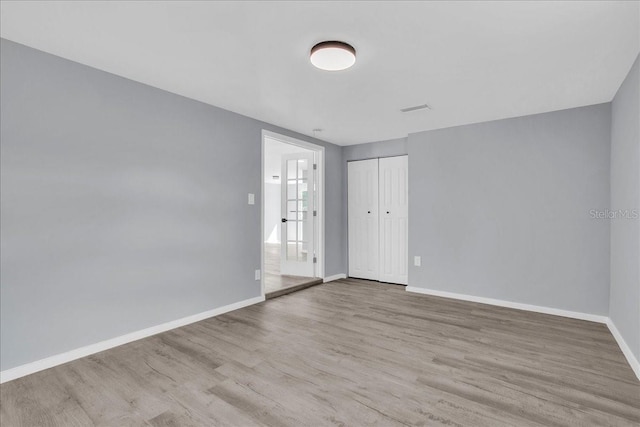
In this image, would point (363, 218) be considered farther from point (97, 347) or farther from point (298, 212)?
point (97, 347)

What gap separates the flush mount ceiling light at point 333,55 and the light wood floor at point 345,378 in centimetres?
226

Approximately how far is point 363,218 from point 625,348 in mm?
3542

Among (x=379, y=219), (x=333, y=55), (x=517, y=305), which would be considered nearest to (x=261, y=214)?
(x=379, y=219)

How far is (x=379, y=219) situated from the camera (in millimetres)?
5340

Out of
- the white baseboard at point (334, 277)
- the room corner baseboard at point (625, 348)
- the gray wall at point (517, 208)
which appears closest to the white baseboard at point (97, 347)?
the white baseboard at point (334, 277)

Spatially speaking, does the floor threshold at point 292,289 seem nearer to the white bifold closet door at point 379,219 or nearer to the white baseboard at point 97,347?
the white baseboard at point 97,347

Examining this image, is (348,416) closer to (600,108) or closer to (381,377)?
(381,377)

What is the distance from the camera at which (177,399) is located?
6.51 ft

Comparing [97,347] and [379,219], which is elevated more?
[379,219]

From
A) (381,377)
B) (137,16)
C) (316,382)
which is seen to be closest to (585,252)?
(381,377)

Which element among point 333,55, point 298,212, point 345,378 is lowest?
point 345,378

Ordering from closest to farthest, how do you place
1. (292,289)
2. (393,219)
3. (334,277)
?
(292,289)
(393,219)
(334,277)

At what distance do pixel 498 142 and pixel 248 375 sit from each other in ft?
12.7

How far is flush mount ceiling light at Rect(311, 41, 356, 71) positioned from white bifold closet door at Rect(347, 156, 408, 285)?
9.77ft
